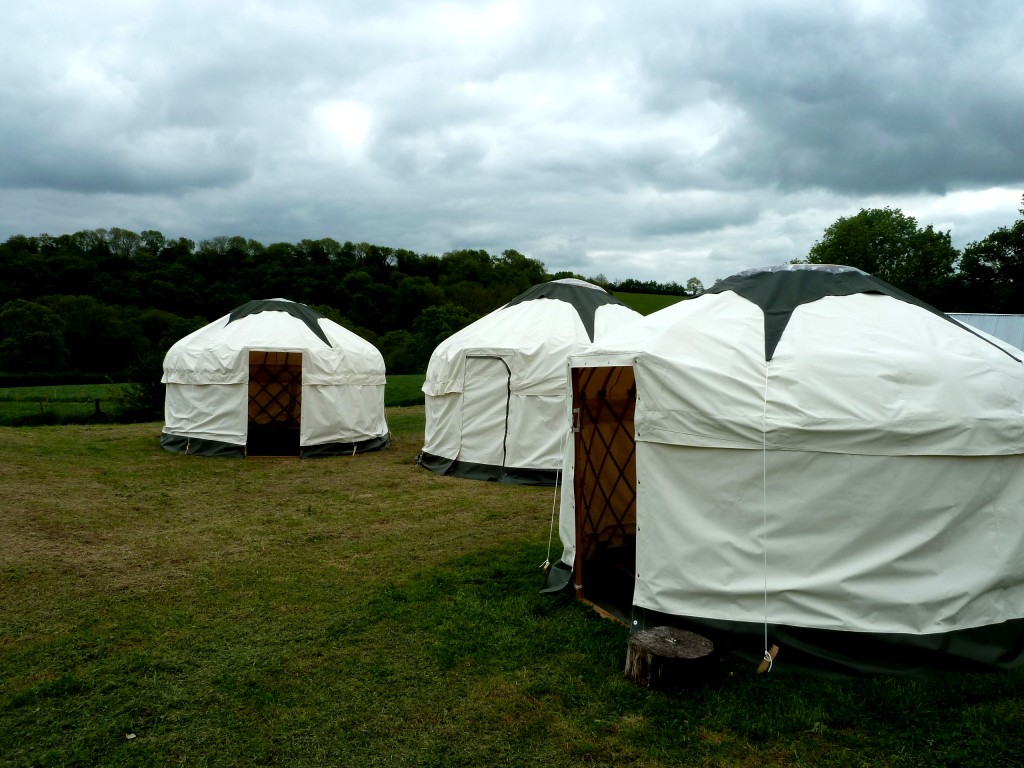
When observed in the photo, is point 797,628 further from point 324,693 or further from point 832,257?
point 832,257

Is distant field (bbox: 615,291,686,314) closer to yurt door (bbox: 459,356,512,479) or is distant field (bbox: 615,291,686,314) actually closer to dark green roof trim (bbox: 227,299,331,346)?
dark green roof trim (bbox: 227,299,331,346)

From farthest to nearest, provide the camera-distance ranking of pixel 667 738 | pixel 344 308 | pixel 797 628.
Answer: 1. pixel 344 308
2. pixel 797 628
3. pixel 667 738

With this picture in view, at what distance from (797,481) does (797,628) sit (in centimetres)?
73

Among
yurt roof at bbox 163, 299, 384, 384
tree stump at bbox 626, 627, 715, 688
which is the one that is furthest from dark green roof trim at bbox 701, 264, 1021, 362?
yurt roof at bbox 163, 299, 384, 384

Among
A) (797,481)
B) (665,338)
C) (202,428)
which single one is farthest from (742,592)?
(202,428)

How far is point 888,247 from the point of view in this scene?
36.1m

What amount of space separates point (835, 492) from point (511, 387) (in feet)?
17.9

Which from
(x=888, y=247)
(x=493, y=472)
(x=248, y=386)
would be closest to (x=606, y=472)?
(x=493, y=472)

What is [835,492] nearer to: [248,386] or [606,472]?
[606,472]

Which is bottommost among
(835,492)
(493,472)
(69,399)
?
(69,399)

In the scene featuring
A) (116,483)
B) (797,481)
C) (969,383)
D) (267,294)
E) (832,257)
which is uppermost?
(832,257)

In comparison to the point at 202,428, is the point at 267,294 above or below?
above

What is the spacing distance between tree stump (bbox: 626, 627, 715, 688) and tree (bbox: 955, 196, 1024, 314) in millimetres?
29003

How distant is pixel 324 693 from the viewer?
125 inches
